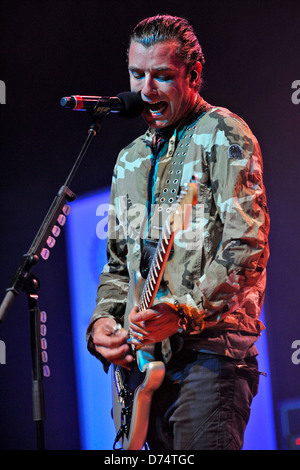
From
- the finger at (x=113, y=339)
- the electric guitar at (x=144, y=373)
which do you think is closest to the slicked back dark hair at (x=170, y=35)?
the electric guitar at (x=144, y=373)

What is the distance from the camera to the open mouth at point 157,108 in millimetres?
1992

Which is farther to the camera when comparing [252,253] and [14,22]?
[14,22]

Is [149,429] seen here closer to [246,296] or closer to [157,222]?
[246,296]

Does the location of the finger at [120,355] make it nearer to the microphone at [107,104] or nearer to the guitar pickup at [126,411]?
the guitar pickup at [126,411]

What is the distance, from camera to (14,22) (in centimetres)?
338

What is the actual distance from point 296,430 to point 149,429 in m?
1.07

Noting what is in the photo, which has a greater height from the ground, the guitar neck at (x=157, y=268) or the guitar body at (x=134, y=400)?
the guitar neck at (x=157, y=268)

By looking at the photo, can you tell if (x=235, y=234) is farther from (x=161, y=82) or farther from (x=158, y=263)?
(x=161, y=82)

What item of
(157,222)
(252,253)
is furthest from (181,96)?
(252,253)

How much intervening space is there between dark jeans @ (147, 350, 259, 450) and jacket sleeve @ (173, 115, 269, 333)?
145 millimetres

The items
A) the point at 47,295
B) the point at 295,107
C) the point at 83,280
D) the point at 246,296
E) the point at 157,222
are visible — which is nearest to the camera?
the point at 246,296

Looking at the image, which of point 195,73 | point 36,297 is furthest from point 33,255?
point 195,73

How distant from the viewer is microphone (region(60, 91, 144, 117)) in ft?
5.81

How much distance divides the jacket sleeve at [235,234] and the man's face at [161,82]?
0.69ft
